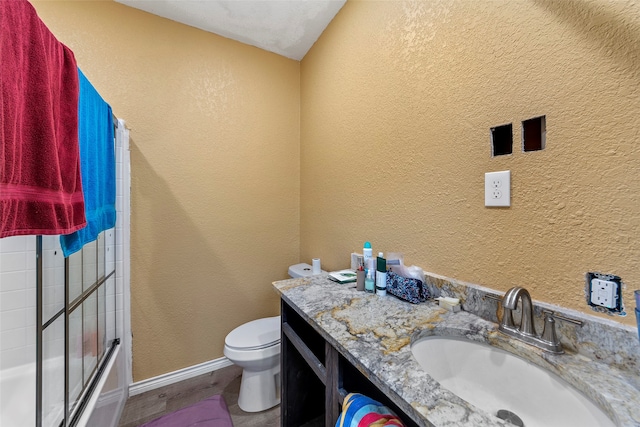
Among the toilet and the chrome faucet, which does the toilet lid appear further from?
the chrome faucet

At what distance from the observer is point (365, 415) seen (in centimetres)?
57

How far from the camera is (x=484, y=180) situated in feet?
2.75

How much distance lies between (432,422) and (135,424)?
5.78 ft

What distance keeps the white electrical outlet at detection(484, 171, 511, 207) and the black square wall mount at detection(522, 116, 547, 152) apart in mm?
93

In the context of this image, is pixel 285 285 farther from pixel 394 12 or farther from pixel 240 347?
pixel 394 12

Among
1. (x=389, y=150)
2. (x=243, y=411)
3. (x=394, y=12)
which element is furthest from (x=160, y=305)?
(x=394, y=12)

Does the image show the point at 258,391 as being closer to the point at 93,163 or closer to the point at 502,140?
the point at 93,163

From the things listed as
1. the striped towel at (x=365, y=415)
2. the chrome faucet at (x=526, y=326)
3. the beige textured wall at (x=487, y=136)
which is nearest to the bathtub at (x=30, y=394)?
the striped towel at (x=365, y=415)

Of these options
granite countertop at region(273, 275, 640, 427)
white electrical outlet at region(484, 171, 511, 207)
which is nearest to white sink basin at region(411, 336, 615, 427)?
granite countertop at region(273, 275, 640, 427)

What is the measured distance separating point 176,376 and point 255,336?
28.5 inches

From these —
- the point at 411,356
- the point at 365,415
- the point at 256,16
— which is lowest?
the point at 365,415

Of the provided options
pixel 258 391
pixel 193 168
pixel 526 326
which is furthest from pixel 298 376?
pixel 193 168

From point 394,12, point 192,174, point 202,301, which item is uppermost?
point 394,12

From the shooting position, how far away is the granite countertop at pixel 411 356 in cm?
45
